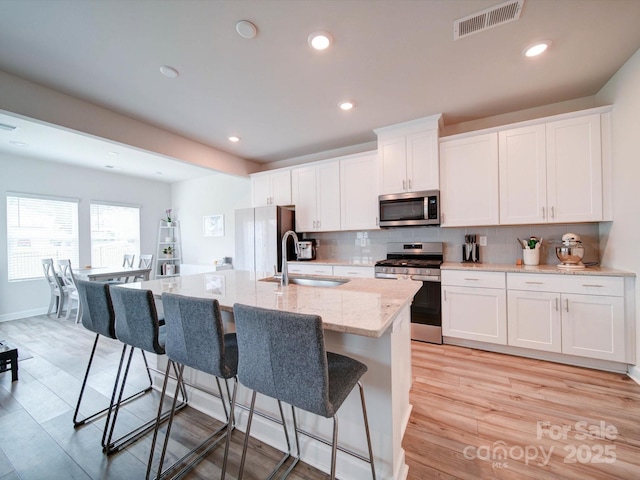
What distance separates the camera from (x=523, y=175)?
2.74 meters

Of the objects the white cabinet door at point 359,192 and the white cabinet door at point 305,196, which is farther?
the white cabinet door at point 305,196

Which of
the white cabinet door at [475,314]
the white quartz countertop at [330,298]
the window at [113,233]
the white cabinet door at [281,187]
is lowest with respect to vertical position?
the white cabinet door at [475,314]

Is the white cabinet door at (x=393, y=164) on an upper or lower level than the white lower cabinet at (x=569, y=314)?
upper

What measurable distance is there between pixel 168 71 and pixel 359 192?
2.44 meters

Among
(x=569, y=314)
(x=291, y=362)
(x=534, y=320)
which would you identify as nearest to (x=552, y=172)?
(x=569, y=314)

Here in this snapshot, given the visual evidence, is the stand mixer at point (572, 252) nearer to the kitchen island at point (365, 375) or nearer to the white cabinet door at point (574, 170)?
the white cabinet door at point (574, 170)

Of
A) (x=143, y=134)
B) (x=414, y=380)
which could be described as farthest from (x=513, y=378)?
(x=143, y=134)

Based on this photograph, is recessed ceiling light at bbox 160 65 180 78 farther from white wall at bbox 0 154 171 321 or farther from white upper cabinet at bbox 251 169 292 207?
white wall at bbox 0 154 171 321

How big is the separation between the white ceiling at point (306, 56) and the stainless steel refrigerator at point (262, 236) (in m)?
1.39

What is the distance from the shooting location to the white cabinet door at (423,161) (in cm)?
307

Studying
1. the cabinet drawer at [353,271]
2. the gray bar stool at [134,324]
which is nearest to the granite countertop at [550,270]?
the cabinet drawer at [353,271]

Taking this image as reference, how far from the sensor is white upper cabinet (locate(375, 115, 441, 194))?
121 inches

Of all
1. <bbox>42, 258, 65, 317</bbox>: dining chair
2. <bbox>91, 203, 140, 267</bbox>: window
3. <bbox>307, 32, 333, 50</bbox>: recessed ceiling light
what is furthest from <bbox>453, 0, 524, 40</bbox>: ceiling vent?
<bbox>91, 203, 140, 267</bbox>: window

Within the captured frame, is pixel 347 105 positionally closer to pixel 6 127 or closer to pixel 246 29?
pixel 246 29
